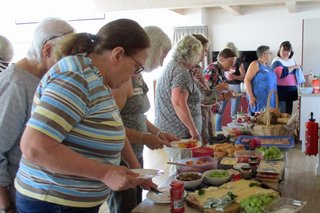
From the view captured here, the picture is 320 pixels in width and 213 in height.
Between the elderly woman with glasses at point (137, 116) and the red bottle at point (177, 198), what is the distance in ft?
1.19

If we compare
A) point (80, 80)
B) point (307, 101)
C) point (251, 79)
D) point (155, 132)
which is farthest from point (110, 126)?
point (307, 101)

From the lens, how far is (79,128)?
3.35ft

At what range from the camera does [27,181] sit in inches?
42.7

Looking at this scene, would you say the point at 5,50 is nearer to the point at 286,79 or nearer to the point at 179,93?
the point at 179,93

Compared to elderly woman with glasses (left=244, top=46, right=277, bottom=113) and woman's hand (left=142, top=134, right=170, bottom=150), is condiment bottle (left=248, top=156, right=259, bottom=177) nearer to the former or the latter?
woman's hand (left=142, top=134, right=170, bottom=150)

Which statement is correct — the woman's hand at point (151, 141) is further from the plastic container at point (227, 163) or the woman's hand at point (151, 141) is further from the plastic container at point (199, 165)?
the plastic container at point (227, 163)

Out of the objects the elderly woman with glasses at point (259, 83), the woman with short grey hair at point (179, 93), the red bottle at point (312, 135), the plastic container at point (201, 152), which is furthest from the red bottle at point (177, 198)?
the elderly woman with glasses at point (259, 83)

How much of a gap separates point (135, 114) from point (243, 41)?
464 centimetres

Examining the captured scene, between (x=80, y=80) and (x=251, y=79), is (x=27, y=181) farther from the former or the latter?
(x=251, y=79)

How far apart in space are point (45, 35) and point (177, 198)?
0.83m

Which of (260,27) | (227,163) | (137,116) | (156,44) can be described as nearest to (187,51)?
(156,44)

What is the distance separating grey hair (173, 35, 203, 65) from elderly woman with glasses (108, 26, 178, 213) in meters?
0.42

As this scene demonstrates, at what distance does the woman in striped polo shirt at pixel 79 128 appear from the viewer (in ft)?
3.11

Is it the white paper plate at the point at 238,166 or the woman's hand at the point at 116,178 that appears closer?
the woman's hand at the point at 116,178
